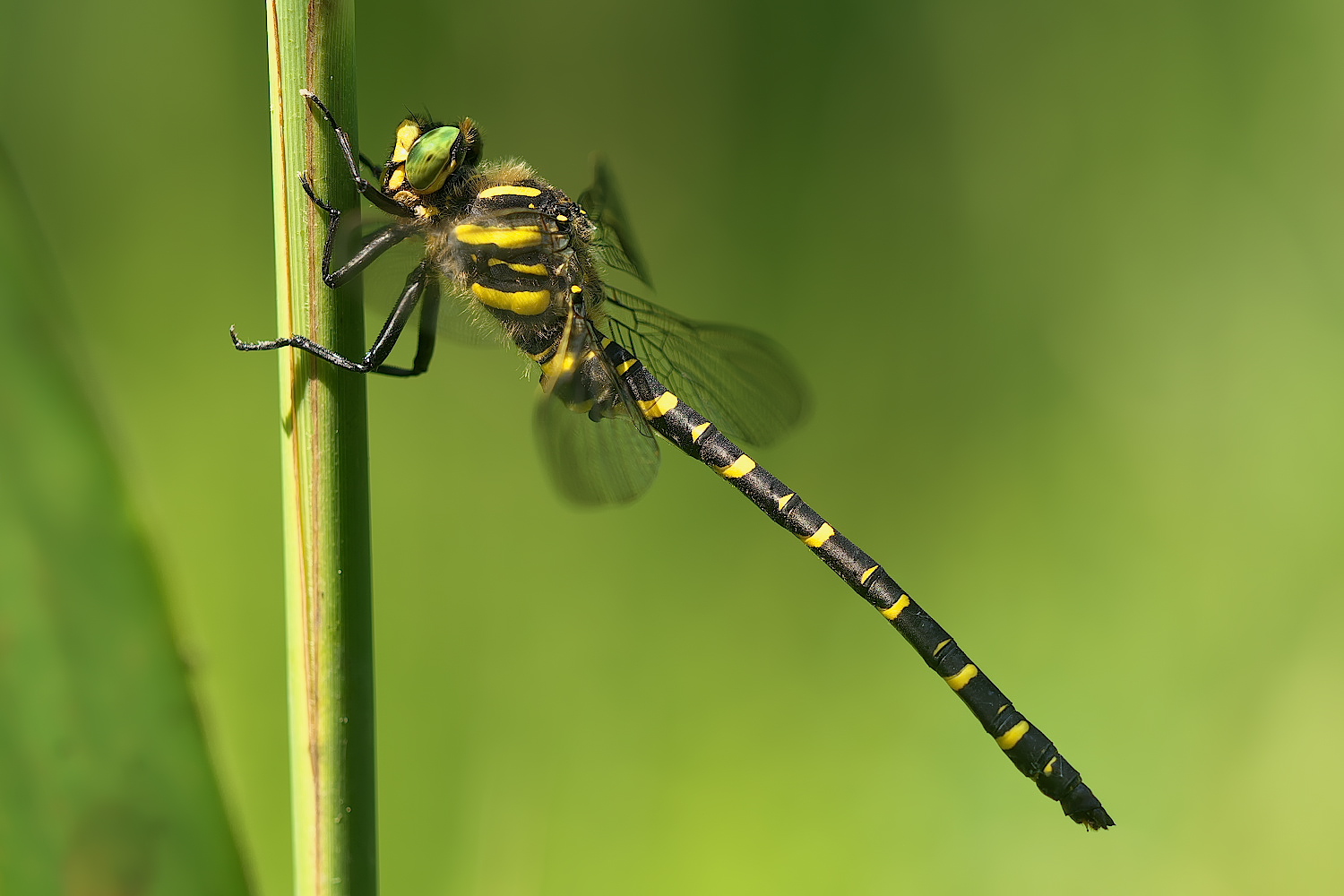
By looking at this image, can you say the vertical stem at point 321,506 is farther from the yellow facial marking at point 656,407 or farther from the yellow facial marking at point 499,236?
the yellow facial marking at point 656,407

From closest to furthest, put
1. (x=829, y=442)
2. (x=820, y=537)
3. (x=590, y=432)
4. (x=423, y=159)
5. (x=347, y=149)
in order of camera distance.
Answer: (x=347, y=149) < (x=423, y=159) < (x=590, y=432) < (x=820, y=537) < (x=829, y=442)

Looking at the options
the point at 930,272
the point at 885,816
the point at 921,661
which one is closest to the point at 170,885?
the point at 885,816

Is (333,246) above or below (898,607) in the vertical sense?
above

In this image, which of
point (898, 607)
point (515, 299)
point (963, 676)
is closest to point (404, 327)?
point (515, 299)

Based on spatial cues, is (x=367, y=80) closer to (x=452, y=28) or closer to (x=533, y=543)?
(x=452, y=28)

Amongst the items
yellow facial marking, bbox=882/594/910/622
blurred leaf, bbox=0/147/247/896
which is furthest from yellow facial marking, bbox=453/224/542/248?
yellow facial marking, bbox=882/594/910/622

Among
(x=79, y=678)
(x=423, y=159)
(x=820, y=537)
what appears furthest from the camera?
(x=820, y=537)

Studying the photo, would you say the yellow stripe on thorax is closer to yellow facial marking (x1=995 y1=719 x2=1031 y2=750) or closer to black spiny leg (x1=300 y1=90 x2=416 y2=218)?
black spiny leg (x1=300 y1=90 x2=416 y2=218)

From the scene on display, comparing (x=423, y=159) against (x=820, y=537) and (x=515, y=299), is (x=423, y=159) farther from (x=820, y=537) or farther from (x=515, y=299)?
(x=820, y=537)
